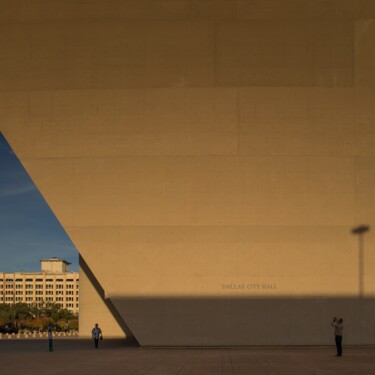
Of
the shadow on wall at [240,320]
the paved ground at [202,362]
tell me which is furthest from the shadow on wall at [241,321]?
the paved ground at [202,362]

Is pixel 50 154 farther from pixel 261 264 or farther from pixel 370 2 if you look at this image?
pixel 370 2

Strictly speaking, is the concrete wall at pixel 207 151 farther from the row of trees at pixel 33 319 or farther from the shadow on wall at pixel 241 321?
the row of trees at pixel 33 319

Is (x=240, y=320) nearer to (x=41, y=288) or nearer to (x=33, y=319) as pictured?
(x=33, y=319)

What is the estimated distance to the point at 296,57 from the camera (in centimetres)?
2117

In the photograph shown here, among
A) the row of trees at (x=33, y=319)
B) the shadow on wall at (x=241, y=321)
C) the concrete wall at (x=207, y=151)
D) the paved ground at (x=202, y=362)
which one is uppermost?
the concrete wall at (x=207, y=151)

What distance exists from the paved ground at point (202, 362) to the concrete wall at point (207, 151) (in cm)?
152

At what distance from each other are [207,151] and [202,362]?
7.72 meters


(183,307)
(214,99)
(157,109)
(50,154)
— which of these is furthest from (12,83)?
(183,307)

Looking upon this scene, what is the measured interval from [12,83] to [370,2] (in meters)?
11.8

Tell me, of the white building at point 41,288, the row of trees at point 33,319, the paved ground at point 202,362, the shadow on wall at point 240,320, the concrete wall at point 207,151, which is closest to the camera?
the paved ground at point 202,362

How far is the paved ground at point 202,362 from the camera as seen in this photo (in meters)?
13.1

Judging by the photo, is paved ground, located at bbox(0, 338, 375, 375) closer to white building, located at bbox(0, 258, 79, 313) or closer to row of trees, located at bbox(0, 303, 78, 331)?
row of trees, located at bbox(0, 303, 78, 331)

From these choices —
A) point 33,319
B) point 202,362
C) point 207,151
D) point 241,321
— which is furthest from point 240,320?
point 33,319

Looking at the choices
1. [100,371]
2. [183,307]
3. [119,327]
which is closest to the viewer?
[100,371]
